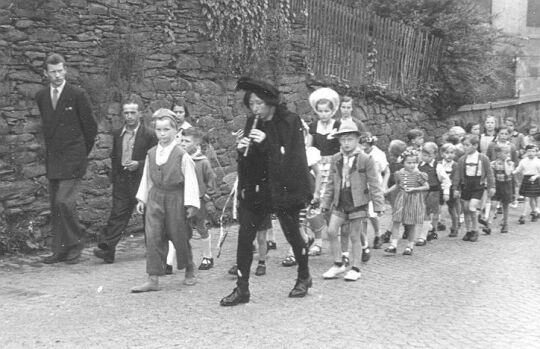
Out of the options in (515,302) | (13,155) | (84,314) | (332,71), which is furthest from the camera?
(332,71)

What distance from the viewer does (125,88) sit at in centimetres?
1054

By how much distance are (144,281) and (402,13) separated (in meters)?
11.6

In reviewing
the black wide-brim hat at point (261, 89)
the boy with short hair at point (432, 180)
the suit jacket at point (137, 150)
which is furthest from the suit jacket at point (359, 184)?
the boy with short hair at point (432, 180)

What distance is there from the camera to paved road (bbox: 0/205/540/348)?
5.75m

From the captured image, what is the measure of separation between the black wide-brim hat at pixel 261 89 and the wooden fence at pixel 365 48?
704 cm

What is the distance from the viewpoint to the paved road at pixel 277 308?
575 cm

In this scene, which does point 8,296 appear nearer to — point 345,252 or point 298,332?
point 298,332

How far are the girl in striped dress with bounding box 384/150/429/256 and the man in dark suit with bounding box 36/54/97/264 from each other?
3.78 meters

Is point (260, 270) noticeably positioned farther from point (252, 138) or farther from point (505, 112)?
point (505, 112)

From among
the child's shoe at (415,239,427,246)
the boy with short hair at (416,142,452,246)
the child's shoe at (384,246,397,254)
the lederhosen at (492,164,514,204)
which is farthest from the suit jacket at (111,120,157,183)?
the lederhosen at (492,164,514,204)

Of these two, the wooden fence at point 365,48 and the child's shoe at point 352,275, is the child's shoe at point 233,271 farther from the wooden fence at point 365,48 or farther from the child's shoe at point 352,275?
the wooden fence at point 365,48

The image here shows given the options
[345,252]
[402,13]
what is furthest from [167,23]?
[402,13]

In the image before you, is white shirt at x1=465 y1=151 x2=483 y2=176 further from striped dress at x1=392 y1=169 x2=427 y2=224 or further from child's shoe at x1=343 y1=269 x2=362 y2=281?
child's shoe at x1=343 y1=269 x2=362 y2=281

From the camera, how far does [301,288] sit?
278 inches
